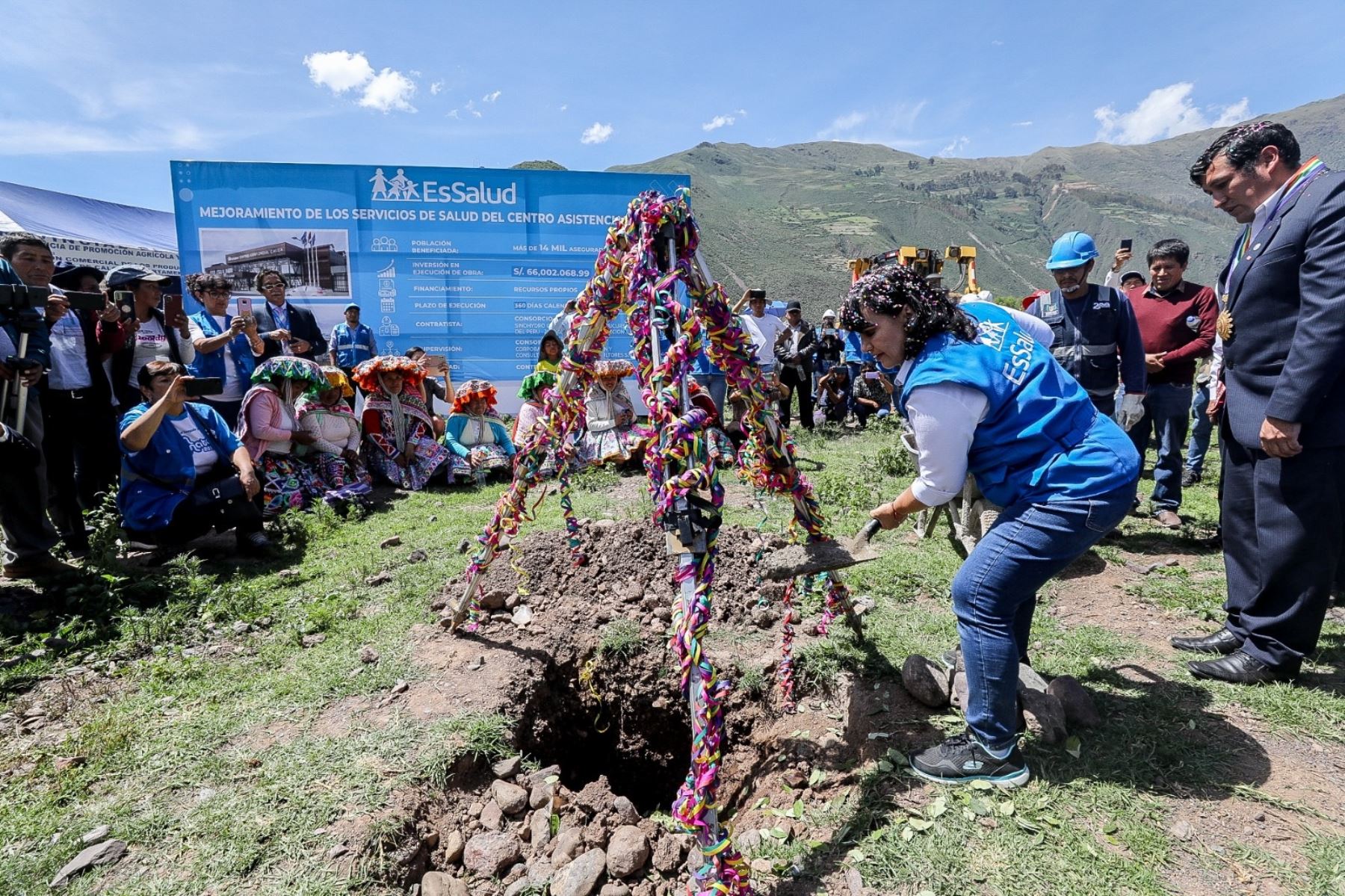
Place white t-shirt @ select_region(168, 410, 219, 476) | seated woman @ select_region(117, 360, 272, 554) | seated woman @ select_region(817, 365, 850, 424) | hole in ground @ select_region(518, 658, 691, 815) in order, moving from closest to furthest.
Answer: hole in ground @ select_region(518, 658, 691, 815)
seated woman @ select_region(117, 360, 272, 554)
white t-shirt @ select_region(168, 410, 219, 476)
seated woman @ select_region(817, 365, 850, 424)

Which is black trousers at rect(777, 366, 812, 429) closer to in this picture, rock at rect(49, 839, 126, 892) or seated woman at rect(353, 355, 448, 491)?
seated woman at rect(353, 355, 448, 491)

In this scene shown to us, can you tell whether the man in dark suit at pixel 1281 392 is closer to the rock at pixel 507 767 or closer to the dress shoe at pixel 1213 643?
the dress shoe at pixel 1213 643

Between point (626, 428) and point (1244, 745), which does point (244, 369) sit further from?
point (1244, 745)

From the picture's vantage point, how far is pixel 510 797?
2562 millimetres

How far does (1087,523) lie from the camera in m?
2.14

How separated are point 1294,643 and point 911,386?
220 centimetres

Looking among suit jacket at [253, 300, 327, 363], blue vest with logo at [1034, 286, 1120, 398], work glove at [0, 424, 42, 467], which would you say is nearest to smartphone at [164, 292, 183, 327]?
suit jacket at [253, 300, 327, 363]

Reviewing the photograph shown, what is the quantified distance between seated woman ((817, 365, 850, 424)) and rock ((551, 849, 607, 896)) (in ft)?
29.9

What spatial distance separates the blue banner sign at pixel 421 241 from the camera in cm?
819

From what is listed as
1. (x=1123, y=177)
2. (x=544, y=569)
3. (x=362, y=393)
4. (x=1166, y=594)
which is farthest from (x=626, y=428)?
(x=1123, y=177)

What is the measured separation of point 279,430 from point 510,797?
14.3ft

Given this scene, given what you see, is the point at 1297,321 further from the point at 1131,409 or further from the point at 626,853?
the point at 626,853

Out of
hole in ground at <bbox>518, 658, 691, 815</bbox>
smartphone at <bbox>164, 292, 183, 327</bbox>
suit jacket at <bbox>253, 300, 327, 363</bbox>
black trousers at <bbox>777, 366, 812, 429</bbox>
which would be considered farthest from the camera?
black trousers at <bbox>777, 366, 812, 429</bbox>

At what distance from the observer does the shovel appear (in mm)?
2580
